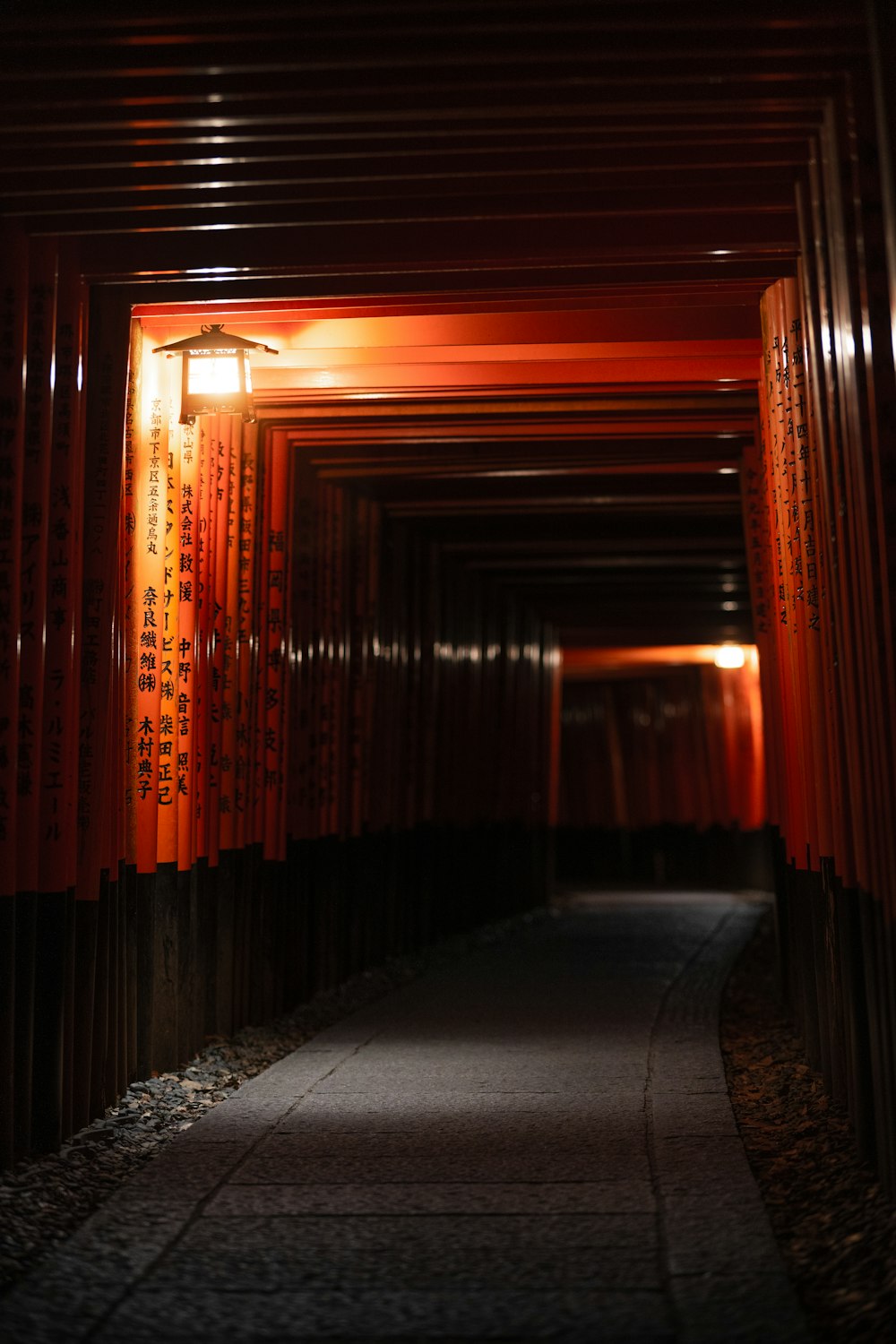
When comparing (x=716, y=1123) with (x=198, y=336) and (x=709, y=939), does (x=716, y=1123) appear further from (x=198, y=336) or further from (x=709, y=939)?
(x=709, y=939)

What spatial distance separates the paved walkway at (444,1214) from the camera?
11.7ft

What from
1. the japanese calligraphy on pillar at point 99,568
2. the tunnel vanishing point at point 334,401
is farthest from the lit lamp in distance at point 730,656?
the japanese calligraphy on pillar at point 99,568

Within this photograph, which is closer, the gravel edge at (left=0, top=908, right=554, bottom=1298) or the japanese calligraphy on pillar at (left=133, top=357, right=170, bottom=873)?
the gravel edge at (left=0, top=908, right=554, bottom=1298)

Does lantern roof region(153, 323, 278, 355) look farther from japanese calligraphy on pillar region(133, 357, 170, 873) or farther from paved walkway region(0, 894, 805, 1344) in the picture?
paved walkway region(0, 894, 805, 1344)

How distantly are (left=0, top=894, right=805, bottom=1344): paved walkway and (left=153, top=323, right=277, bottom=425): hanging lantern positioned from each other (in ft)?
10.8

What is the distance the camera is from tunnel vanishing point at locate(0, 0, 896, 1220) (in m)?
4.85

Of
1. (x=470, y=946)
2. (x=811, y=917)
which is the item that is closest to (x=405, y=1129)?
(x=811, y=917)

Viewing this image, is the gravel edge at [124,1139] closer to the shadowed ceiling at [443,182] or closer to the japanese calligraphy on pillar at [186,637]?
the japanese calligraphy on pillar at [186,637]

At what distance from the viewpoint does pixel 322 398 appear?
8.74m

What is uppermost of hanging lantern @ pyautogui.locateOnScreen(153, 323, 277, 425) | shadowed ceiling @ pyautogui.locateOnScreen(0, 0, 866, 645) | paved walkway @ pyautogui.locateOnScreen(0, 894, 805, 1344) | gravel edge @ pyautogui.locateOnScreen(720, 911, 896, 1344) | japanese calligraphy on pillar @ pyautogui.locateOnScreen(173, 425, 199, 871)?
shadowed ceiling @ pyautogui.locateOnScreen(0, 0, 866, 645)

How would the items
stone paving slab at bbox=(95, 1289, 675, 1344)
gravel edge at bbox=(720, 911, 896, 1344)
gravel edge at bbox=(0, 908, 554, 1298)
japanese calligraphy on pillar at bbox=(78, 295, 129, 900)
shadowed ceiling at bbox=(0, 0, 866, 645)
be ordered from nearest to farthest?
stone paving slab at bbox=(95, 1289, 675, 1344) < gravel edge at bbox=(720, 911, 896, 1344) < gravel edge at bbox=(0, 908, 554, 1298) < shadowed ceiling at bbox=(0, 0, 866, 645) < japanese calligraphy on pillar at bbox=(78, 295, 129, 900)

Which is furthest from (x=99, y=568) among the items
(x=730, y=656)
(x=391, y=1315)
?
(x=730, y=656)

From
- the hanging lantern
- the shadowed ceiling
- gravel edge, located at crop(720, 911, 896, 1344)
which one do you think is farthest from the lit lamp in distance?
the hanging lantern

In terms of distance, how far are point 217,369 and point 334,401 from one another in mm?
1820
